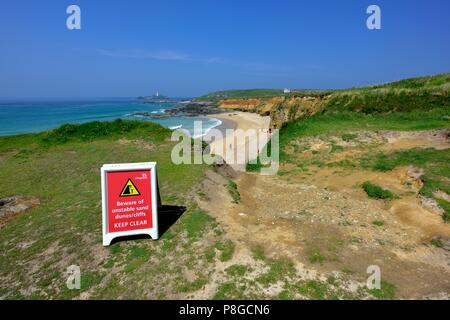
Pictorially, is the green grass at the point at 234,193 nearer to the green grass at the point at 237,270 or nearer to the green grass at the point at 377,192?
the green grass at the point at 237,270

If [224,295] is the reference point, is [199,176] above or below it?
above

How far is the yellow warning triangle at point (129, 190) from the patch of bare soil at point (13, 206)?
4.85 m

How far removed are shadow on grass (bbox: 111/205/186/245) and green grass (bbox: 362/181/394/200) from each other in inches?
296

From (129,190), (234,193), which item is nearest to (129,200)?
(129,190)

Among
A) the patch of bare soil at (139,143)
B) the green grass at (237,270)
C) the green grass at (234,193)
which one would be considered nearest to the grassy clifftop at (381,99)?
the patch of bare soil at (139,143)

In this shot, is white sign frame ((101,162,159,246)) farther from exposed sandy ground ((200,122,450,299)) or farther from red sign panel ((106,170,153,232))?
exposed sandy ground ((200,122,450,299))

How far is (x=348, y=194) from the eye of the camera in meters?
12.4

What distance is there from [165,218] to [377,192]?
328 inches

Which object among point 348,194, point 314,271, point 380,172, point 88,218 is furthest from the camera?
point 380,172

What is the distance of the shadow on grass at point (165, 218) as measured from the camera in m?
8.34
